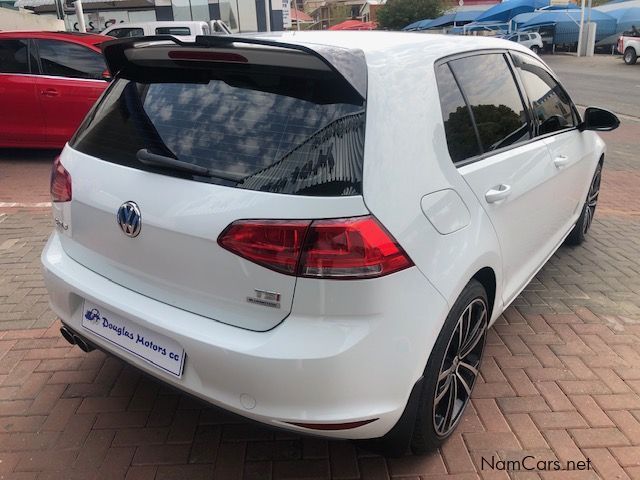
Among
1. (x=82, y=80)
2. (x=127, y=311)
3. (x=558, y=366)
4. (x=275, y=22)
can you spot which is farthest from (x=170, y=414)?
(x=275, y=22)

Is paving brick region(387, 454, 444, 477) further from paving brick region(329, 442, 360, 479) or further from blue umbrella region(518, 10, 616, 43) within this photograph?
blue umbrella region(518, 10, 616, 43)

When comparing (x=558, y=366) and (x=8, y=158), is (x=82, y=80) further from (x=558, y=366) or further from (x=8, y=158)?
(x=558, y=366)

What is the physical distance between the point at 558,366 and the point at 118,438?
7.26 feet

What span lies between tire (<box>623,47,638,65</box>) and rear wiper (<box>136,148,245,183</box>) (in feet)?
101

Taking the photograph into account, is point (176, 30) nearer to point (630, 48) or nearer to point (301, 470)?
point (301, 470)

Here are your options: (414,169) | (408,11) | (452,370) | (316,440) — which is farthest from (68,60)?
(408,11)

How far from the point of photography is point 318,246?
1.74 metres

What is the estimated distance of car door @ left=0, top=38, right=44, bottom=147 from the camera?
6984mm

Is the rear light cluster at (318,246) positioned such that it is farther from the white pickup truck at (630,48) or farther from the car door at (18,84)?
the white pickup truck at (630,48)

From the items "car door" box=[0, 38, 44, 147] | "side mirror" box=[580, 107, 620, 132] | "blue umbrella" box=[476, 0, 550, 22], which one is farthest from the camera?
"blue umbrella" box=[476, 0, 550, 22]

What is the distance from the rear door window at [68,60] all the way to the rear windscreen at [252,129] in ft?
17.8

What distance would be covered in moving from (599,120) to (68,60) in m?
6.19

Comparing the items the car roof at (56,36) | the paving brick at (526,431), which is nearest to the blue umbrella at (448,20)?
the car roof at (56,36)

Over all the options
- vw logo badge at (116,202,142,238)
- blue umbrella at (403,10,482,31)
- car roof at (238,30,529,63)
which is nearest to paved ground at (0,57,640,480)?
vw logo badge at (116,202,142,238)
